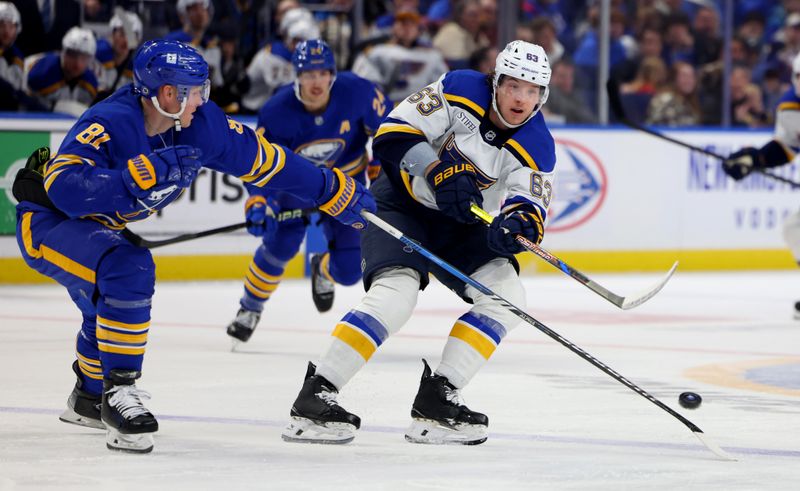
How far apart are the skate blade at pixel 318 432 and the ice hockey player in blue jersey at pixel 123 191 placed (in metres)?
0.38

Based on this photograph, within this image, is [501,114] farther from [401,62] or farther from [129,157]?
[401,62]

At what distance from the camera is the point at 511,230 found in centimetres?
385

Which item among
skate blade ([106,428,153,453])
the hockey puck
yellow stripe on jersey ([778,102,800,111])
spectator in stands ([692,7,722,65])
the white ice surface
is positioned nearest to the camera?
the white ice surface

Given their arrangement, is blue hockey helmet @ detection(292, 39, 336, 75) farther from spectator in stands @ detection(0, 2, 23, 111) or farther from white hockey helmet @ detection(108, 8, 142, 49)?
spectator in stands @ detection(0, 2, 23, 111)

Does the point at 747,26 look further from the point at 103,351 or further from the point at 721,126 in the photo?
the point at 103,351

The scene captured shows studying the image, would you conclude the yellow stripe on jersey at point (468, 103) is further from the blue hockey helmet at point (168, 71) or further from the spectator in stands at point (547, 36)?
the spectator in stands at point (547, 36)

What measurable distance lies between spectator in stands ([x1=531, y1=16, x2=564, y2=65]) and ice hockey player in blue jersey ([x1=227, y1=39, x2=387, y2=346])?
12.1 feet

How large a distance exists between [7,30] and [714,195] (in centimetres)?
483

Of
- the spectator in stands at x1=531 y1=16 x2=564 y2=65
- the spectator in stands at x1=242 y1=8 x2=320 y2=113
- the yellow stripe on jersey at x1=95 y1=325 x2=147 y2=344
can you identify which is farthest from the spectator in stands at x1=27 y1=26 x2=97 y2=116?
the yellow stripe on jersey at x1=95 y1=325 x2=147 y2=344

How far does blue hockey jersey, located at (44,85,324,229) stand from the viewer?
3.50m

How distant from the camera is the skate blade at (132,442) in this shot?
3600 mm

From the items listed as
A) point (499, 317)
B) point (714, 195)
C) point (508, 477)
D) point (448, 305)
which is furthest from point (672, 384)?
point (714, 195)

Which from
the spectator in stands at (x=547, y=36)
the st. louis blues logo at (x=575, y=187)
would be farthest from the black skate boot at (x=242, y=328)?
the spectator in stands at (x=547, y=36)

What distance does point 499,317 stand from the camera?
3959 millimetres
